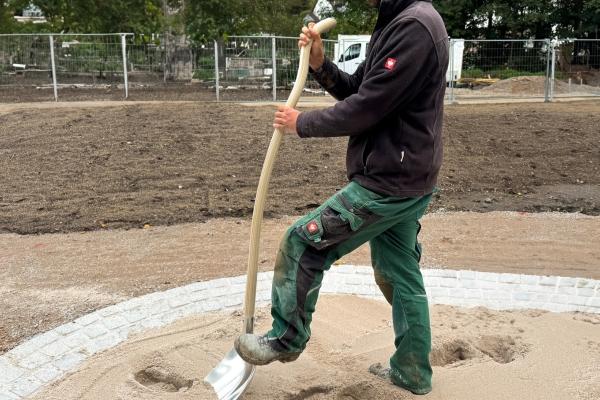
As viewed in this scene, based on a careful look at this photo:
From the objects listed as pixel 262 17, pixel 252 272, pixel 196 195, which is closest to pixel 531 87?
pixel 262 17

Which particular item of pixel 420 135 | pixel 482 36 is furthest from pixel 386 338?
pixel 482 36

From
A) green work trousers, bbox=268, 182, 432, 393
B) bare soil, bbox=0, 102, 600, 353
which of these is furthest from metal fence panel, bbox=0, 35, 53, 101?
green work trousers, bbox=268, 182, 432, 393

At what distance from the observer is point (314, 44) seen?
3191 mm

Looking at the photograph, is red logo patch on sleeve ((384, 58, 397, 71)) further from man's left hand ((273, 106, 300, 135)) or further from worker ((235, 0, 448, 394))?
man's left hand ((273, 106, 300, 135))

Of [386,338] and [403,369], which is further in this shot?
[386,338]

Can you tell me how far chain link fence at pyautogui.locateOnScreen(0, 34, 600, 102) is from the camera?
1616 cm

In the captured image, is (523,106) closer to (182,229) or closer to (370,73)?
(182,229)

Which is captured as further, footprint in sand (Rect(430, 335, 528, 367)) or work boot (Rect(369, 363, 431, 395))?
footprint in sand (Rect(430, 335, 528, 367))

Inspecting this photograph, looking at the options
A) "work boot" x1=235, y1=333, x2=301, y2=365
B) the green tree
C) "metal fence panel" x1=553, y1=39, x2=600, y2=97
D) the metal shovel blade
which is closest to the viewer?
"work boot" x1=235, y1=333, x2=301, y2=365

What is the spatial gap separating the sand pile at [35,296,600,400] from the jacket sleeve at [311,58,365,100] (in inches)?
56.1

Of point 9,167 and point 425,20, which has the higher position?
point 425,20

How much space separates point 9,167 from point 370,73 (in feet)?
25.3

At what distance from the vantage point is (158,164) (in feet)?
30.1

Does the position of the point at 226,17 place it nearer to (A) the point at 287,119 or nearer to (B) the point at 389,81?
(A) the point at 287,119
